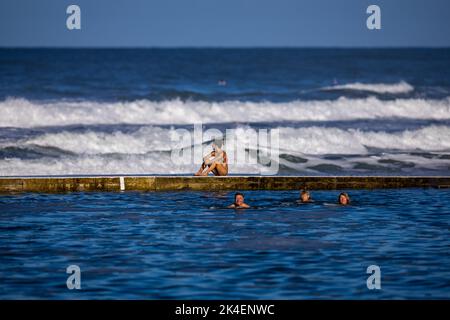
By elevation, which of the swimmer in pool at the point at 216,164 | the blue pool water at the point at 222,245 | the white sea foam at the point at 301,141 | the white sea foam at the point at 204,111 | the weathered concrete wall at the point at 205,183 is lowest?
the blue pool water at the point at 222,245

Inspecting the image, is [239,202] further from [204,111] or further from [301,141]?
[204,111]

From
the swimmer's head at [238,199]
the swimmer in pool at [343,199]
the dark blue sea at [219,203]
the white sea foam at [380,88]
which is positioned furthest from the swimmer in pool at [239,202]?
the white sea foam at [380,88]

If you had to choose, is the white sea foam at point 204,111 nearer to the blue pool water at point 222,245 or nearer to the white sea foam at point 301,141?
the white sea foam at point 301,141

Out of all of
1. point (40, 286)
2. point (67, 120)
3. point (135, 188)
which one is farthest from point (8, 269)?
point (67, 120)

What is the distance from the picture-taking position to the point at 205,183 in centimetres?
2586

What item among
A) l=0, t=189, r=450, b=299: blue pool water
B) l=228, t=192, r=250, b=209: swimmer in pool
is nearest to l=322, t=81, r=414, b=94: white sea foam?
l=0, t=189, r=450, b=299: blue pool water

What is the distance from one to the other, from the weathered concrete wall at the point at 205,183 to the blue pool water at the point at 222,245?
0.45 m

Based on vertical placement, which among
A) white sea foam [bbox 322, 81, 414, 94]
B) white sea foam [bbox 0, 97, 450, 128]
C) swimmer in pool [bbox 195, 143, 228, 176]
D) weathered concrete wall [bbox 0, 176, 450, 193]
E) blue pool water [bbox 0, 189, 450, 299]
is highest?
white sea foam [bbox 322, 81, 414, 94]

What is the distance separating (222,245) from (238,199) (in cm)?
419

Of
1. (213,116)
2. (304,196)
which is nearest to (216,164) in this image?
(304,196)

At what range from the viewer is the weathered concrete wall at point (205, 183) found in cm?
2552

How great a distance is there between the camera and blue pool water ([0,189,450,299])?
14.8m

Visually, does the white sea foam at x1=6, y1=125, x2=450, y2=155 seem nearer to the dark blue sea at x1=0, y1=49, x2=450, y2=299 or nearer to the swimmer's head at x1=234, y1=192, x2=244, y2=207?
the dark blue sea at x1=0, y1=49, x2=450, y2=299

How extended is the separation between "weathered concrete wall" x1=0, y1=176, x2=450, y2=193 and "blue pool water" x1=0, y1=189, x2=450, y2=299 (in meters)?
Result: 0.45
